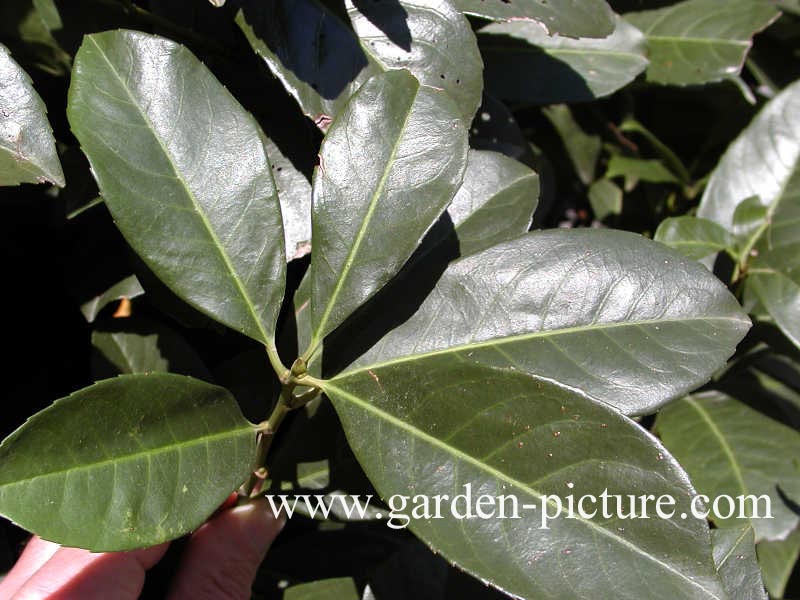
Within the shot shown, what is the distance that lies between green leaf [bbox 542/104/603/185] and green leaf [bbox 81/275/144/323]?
0.92 meters

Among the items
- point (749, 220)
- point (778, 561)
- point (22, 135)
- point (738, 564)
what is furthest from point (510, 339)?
point (778, 561)

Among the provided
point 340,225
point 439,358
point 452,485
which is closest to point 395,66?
point 340,225

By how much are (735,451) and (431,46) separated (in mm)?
896

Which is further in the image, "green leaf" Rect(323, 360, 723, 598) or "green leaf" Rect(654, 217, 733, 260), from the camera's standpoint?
"green leaf" Rect(654, 217, 733, 260)

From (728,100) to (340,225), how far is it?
4.26ft

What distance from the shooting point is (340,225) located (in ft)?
2.67

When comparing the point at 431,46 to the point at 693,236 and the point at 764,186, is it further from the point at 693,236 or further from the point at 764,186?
the point at 764,186

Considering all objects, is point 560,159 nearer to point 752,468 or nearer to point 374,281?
point 752,468

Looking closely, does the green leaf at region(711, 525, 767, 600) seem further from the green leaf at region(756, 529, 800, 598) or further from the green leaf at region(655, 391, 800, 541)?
the green leaf at region(756, 529, 800, 598)

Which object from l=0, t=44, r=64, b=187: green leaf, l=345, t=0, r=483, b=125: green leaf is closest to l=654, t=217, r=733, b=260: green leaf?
l=345, t=0, r=483, b=125: green leaf

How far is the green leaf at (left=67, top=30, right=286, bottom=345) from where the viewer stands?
2.57ft

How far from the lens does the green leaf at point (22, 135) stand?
783 millimetres

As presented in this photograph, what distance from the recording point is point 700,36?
1.50m

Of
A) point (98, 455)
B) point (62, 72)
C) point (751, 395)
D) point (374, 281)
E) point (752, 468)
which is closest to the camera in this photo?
point (98, 455)
